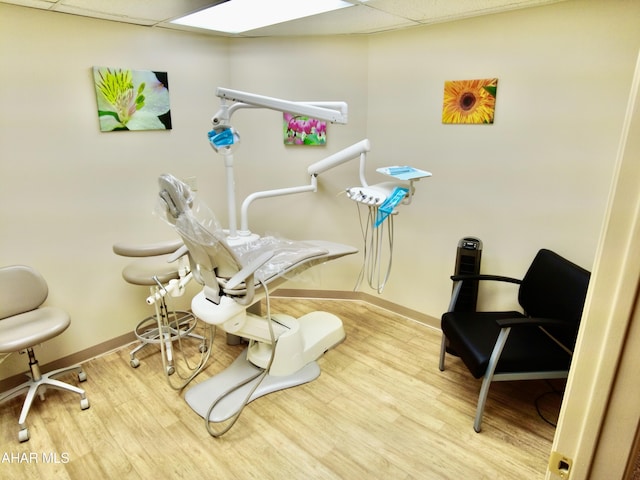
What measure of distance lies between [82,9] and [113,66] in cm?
36

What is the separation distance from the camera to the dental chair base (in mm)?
2236

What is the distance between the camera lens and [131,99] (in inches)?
104

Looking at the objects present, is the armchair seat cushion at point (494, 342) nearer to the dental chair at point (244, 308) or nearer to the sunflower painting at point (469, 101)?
the dental chair at point (244, 308)

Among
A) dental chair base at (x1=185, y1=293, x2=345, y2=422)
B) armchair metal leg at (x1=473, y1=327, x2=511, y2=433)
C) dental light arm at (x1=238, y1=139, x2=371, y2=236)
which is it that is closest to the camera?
armchair metal leg at (x1=473, y1=327, x2=511, y2=433)

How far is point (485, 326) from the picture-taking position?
2293 mm

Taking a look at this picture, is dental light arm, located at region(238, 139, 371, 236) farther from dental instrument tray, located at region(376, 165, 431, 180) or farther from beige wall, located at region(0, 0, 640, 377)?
beige wall, located at region(0, 0, 640, 377)

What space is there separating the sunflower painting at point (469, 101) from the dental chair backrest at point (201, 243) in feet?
5.67

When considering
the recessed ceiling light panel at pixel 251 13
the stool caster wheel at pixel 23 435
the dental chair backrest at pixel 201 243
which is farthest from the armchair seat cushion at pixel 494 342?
the stool caster wheel at pixel 23 435

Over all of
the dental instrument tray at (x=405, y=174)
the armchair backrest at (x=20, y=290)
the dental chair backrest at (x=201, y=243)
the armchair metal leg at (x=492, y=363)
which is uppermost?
the dental instrument tray at (x=405, y=174)

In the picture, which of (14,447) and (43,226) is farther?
(43,226)

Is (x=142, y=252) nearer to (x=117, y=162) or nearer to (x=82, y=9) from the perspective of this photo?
(x=117, y=162)

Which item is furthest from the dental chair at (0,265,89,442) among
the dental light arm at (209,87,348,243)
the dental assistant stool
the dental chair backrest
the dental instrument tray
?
the dental instrument tray

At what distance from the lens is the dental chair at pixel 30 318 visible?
213 centimetres

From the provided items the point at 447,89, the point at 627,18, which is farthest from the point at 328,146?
the point at 627,18
